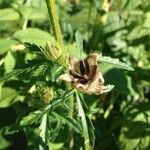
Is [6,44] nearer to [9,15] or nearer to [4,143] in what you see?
[9,15]

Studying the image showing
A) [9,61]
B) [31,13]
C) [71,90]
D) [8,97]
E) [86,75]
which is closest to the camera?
[86,75]

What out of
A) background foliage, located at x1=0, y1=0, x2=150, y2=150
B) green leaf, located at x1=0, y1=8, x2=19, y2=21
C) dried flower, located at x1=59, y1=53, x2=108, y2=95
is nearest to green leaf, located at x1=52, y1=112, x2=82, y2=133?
background foliage, located at x1=0, y1=0, x2=150, y2=150

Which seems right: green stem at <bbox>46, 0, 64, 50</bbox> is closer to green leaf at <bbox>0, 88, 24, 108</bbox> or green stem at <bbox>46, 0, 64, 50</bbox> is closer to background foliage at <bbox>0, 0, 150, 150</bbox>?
background foliage at <bbox>0, 0, 150, 150</bbox>

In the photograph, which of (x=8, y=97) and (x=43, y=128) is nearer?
(x=43, y=128)

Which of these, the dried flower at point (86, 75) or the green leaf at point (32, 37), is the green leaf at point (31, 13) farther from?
the dried flower at point (86, 75)

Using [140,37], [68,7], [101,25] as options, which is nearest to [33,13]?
[101,25]

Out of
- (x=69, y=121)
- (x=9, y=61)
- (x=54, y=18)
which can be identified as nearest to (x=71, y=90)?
(x=69, y=121)
